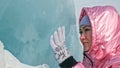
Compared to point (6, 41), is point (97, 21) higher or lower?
higher

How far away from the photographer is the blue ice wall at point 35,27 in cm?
152

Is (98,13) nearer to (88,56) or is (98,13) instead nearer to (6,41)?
(88,56)

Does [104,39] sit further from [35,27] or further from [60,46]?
[35,27]

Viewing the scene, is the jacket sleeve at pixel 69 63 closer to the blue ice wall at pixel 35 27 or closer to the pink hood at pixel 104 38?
the pink hood at pixel 104 38

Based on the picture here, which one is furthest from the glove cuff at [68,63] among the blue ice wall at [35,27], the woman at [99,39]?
the blue ice wall at [35,27]

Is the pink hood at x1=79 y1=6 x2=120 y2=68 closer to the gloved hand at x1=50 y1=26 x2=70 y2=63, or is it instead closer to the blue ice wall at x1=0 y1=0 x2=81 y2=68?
the gloved hand at x1=50 y1=26 x2=70 y2=63

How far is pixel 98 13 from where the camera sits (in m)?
0.95

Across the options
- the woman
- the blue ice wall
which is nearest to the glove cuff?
the woman

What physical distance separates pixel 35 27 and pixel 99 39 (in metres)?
0.71

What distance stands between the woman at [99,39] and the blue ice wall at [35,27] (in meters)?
0.55

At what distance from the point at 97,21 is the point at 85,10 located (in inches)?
3.8

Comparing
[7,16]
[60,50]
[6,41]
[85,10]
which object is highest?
[85,10]

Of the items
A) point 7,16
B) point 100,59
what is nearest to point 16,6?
point 7,16

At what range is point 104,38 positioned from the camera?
0.90m
